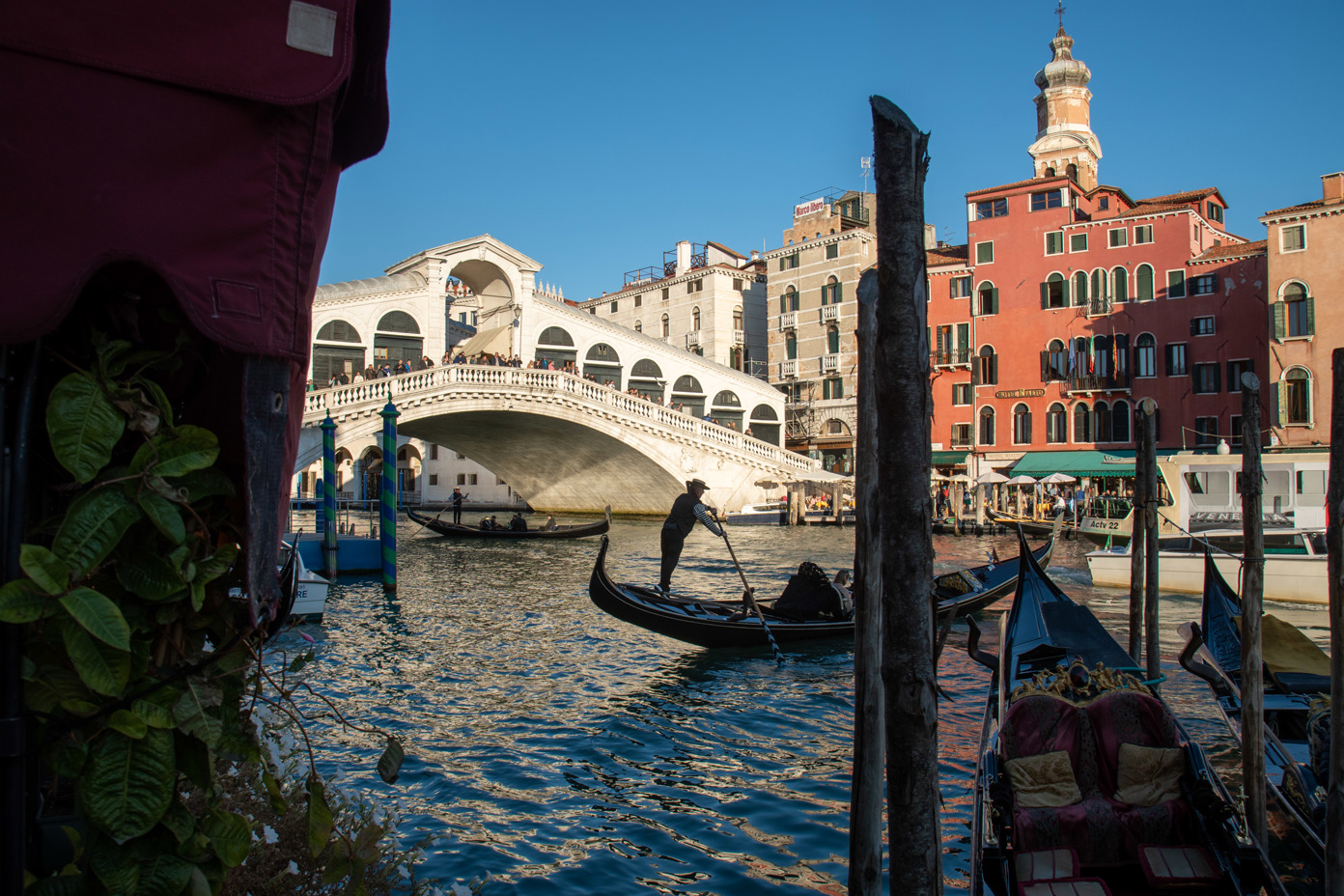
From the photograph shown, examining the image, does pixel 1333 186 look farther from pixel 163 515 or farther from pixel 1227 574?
pixel 163 515

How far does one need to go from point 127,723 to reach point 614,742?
13.6 ft

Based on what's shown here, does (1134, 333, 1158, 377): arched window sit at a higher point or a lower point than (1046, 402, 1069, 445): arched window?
higher

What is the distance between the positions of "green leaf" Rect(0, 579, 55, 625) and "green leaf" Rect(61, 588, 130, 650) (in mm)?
23

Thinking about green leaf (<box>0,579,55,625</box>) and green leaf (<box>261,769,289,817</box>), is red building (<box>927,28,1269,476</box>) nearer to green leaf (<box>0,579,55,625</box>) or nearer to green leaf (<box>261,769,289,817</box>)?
green leaf (<box>261,769,289,817</box>)

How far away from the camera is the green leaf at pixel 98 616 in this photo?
1111mm

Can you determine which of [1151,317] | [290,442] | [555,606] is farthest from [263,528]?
[1151,317]

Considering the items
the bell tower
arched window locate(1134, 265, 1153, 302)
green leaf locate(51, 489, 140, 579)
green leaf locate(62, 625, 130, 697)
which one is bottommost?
green leaf locate(62, 625, 130, 697)

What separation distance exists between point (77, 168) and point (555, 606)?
8.98 metres

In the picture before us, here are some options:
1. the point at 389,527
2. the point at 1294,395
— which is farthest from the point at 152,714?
the point at 1294,395

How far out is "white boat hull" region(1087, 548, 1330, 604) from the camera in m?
10.2

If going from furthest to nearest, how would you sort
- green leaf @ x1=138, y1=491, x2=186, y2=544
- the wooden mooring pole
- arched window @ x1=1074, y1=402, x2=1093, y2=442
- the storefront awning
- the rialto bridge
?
arched window @ x1=1074, y1=402, x2=1093, y2=442 < the storefront awning < the rialto bridge < the wooden mooring pole < green leaf @ x1=138, y1=491, x2=186, y2=544

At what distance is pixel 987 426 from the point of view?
23.6 meters

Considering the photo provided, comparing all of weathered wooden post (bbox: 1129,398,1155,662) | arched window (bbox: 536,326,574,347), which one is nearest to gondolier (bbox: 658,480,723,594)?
weathered wooden post (bbox: 1129,398,1155,662)

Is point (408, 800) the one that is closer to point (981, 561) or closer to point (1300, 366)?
point (981, 561)
